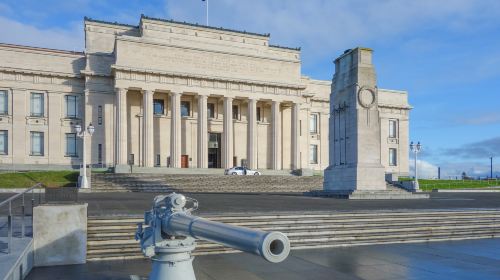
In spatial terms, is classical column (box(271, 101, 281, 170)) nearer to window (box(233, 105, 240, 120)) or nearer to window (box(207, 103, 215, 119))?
window (box(233, 105, 240, 120))

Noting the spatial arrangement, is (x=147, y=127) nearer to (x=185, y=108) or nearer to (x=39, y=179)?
(x=185, y=108)

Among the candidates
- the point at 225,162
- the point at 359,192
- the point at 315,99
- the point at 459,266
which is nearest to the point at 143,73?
the point at 225,162

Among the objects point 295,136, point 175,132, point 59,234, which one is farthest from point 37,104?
point 59,234

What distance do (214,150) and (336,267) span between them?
164 ft

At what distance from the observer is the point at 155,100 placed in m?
55.0

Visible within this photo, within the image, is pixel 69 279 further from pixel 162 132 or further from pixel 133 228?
pixel 162 132

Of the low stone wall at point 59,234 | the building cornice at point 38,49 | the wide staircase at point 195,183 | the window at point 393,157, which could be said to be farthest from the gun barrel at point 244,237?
the window at point 393,157

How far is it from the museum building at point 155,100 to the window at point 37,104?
4.6 inches

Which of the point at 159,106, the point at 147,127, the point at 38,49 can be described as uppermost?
the point at 38,49

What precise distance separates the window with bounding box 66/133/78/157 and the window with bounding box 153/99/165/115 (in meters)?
10.1

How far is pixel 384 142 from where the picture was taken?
6925 cm

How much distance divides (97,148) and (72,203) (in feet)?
146

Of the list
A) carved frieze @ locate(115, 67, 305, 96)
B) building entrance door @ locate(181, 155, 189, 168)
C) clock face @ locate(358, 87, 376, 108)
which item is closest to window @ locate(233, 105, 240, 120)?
carved frieze @ locate(115, 67, 305, 96)

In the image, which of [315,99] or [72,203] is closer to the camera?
[72,203]
